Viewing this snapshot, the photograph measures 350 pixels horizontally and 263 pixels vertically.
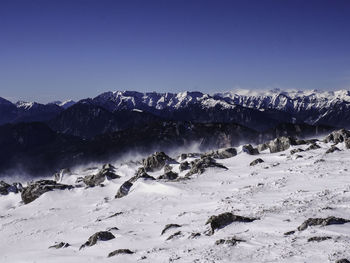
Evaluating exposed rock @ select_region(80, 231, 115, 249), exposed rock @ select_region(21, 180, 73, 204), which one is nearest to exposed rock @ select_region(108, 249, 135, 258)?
exposed rock @ select_region(80, 231, 115, 249)

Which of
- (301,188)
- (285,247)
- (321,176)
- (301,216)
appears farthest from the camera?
(321,176)

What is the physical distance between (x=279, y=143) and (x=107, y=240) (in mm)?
65625

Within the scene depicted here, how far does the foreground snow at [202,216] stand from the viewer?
922 inches

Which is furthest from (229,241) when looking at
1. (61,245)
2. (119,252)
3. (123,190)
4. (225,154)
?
(225,154)

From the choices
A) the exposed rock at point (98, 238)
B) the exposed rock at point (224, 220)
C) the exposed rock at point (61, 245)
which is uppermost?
the exposed rock at point (224, 220)

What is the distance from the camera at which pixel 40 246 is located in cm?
3778

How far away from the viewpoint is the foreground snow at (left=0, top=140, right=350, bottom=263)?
23414mm

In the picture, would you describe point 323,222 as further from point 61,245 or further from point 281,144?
point 281,144

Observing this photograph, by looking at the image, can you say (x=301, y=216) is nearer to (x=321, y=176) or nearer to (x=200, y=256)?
(x=200, y=256)

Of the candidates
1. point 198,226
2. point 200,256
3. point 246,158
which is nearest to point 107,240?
point 198,226

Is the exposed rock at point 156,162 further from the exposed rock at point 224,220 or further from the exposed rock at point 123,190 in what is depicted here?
the exposed rock at point 224,220

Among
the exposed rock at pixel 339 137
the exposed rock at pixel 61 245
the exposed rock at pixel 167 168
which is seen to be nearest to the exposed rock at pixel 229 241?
Result: the exposed rock at pixel 61 245

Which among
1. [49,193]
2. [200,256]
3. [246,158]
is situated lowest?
[49,193]

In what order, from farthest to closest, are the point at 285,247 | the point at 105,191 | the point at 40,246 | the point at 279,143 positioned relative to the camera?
the point at 279,143
the point at 105,191
the point at 40,246
the point at 285,247
